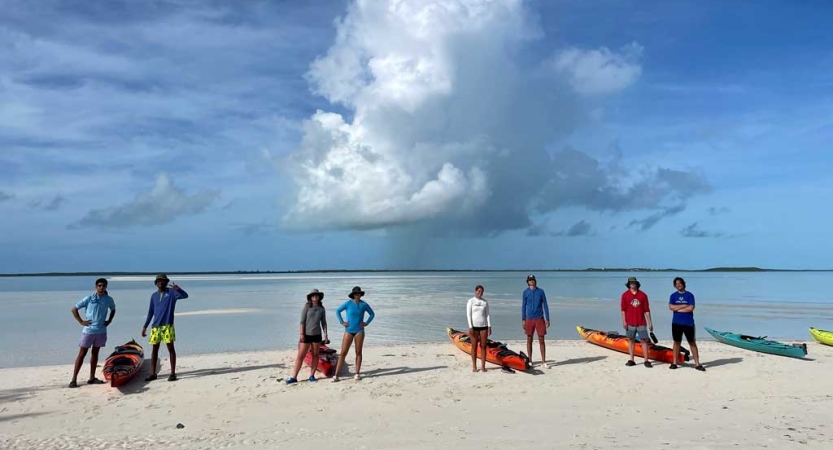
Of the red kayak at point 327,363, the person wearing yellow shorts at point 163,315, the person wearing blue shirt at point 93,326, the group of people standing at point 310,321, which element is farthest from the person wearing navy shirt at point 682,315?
the person wearing blue shirt at point 93,326

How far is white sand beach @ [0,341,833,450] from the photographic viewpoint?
6.70 metres

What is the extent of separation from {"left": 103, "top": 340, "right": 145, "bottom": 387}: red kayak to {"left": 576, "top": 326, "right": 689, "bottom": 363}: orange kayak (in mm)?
10119

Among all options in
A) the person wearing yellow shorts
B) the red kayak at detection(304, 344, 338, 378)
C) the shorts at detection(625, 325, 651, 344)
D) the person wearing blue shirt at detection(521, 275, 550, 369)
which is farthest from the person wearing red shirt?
the person wearing yellow shorts

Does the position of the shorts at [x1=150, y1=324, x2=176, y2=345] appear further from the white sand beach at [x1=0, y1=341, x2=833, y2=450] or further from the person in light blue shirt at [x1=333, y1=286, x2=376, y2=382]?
the person in light blue shirt at [x1=333, y1=286, x2=376, y2=382]

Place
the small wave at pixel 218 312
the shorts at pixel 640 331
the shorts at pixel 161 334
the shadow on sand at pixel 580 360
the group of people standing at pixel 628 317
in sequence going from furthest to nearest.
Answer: the small wave at pixel 218 312 < the shadow on sand at pixel 580 360 < the shorts at pixel 640 331 < the group of people standing at pixel 628 317 < the shorts at pixel 161 334

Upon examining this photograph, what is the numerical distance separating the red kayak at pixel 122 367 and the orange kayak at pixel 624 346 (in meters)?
10.1

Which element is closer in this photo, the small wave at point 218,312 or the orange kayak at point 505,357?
the orange kayak at point 505,357

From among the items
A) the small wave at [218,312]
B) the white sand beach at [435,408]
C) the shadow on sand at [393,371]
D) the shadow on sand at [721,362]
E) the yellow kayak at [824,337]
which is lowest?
the small wave at [218,312]

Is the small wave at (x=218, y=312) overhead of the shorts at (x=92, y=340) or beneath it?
beneath

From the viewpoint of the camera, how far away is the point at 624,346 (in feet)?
42.1

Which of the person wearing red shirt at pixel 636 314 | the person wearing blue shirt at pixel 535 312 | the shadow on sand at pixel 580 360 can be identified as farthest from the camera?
the shadow on sand at pixel 580 360

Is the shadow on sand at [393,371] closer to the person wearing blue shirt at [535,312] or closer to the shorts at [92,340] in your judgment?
the person wearing blue shirt at [535,312]

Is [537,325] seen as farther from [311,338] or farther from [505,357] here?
[311,338]

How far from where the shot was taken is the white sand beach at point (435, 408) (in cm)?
670
